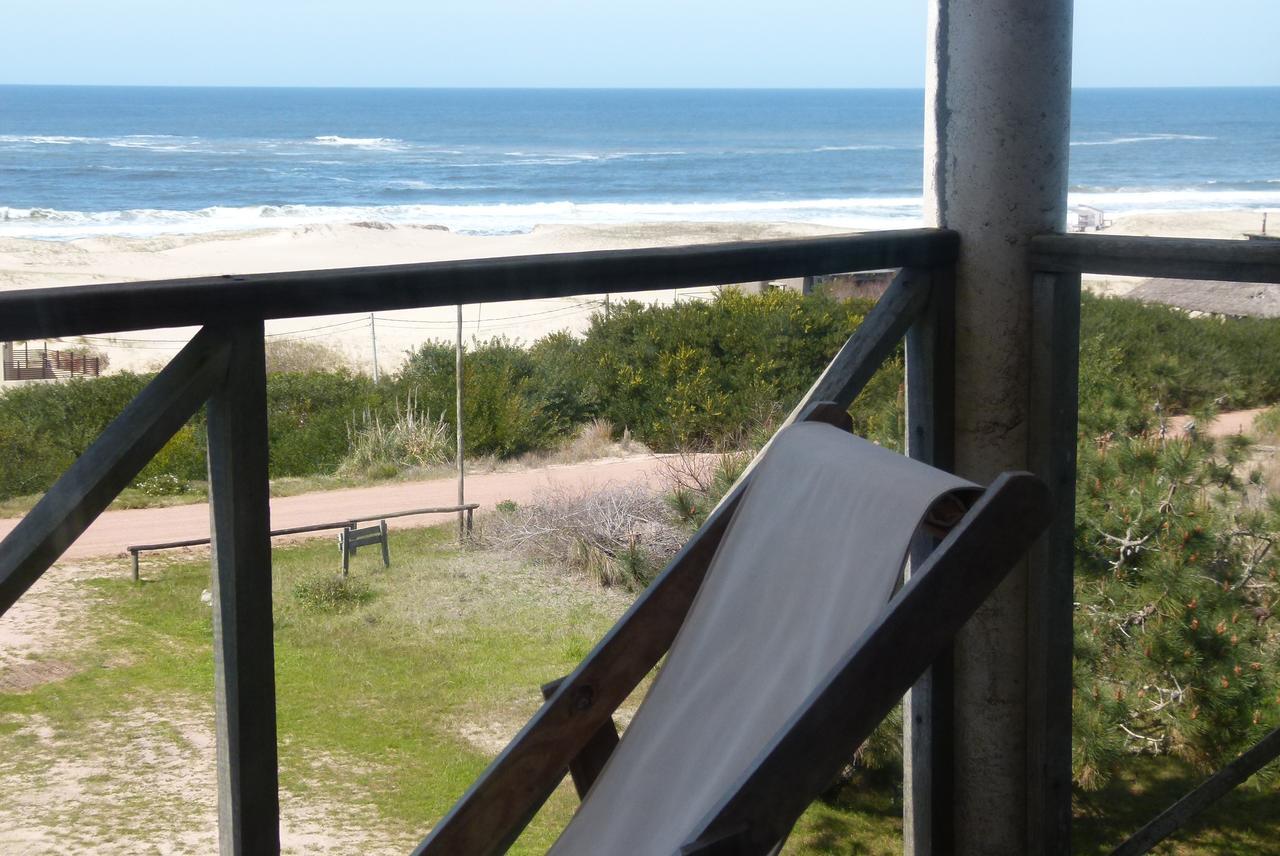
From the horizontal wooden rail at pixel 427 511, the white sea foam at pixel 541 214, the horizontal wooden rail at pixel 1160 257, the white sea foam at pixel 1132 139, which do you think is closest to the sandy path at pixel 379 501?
the horizontal wooden rail at pixel 427 511

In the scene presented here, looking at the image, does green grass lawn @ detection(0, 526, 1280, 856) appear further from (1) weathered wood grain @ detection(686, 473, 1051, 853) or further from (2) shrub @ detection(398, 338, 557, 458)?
(1) weathered wood grain @ detection(686, 473, 1051, 853)

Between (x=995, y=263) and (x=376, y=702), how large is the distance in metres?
2.05

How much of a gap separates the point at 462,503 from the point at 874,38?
4053cm

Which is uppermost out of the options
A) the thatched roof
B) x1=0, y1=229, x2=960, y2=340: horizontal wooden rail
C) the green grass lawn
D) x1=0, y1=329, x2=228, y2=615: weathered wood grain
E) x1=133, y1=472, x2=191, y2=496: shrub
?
x1=0, y1=229, x2=960, y2=340: horizontal wooden rail

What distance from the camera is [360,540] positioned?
3.89m

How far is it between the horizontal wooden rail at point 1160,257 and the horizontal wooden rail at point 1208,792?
0.64 metres

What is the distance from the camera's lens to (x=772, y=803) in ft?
3.07

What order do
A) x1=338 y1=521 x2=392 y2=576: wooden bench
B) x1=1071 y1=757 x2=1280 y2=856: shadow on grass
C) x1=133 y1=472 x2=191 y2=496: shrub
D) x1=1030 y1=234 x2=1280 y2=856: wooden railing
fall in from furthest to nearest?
x1=133 y1=472 x2=191 y2=496: shrub
x1=338 y1=521 x2=392 y2=576: wooden bench
x1=1071 y1=757 x2=1280 y2=856: shadow on grass
x1=1030 y1=234 x2=1280 y2=856: wooden railing

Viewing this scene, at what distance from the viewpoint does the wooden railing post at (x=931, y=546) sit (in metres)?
1.67

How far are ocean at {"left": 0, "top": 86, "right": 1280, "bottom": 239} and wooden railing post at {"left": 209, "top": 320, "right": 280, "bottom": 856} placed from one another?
22928 mm

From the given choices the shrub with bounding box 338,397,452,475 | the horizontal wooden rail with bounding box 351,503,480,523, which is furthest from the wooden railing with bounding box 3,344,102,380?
the horizontal wooden rail with bounding box 351,503,480,523

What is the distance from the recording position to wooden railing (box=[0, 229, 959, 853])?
0.99 m

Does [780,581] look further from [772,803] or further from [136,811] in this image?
[136,811]

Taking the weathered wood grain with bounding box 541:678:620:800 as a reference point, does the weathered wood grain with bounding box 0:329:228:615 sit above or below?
above
